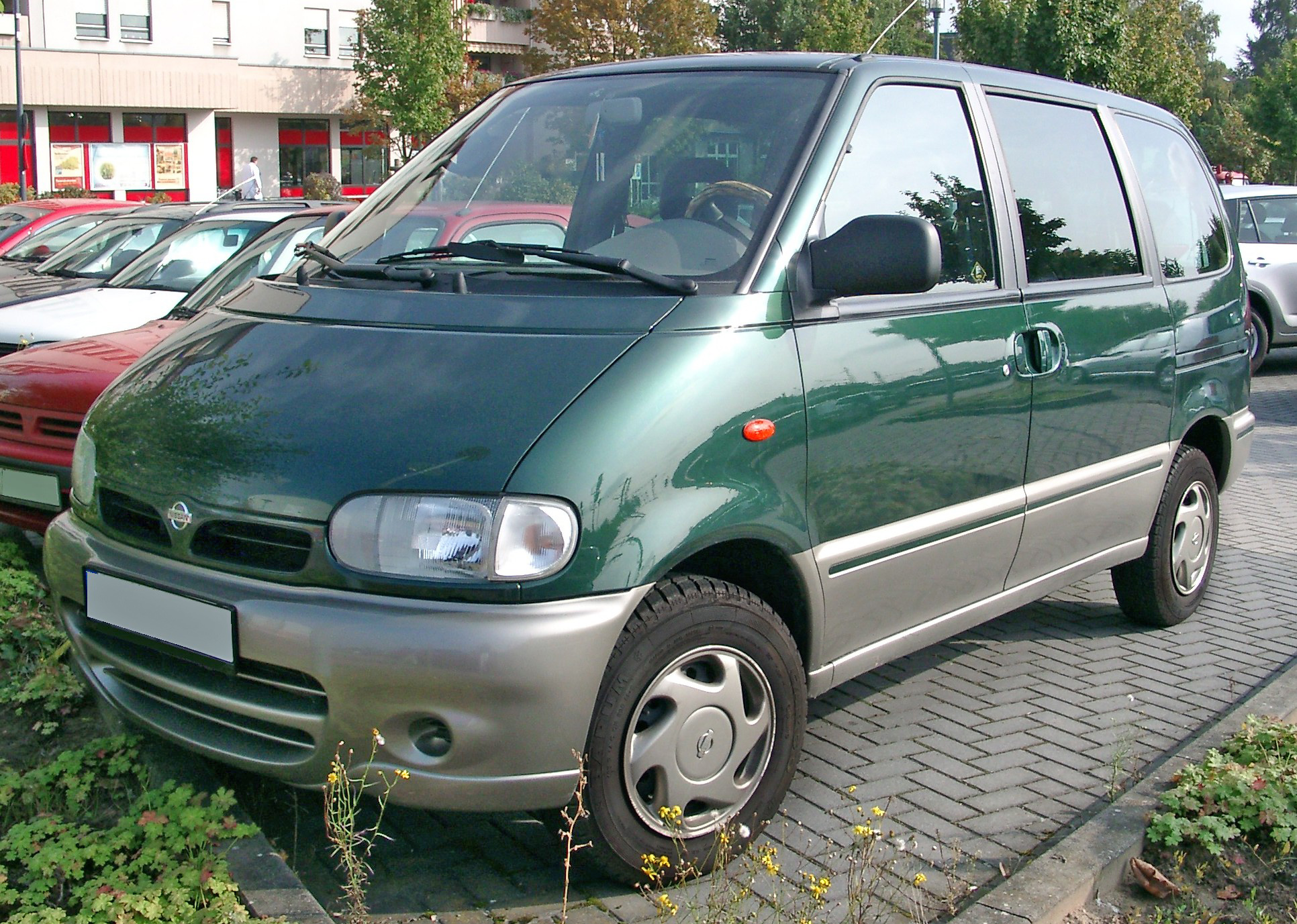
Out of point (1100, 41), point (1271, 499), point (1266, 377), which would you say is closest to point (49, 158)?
point (1100, 41)

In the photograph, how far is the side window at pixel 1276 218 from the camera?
13.3 metres

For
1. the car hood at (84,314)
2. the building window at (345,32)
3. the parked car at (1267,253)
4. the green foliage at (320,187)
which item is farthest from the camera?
the building window at (345,32)

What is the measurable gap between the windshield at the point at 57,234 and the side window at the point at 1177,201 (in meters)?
12.9

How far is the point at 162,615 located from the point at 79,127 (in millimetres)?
46699

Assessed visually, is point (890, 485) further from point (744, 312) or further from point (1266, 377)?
point (1266, 377)

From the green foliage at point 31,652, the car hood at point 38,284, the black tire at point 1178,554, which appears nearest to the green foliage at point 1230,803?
Result: the black tire at point 1178,554

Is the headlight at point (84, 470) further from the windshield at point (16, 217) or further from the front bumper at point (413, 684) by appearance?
the windshield at point (16, 217)

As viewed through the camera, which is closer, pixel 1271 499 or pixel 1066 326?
pixel 1066 326

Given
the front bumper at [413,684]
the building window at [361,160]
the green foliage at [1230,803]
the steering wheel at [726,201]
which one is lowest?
the green foliage at [1230,803]

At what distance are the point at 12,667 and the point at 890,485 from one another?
9.60 ft

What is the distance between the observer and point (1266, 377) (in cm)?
1386

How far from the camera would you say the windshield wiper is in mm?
3215

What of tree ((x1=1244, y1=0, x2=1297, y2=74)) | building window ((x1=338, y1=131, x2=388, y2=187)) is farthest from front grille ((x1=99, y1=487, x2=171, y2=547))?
tree ((x1=1244, y1=0, x2=1297, y2=74))

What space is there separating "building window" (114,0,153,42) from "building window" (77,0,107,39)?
0.48 meters
